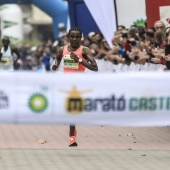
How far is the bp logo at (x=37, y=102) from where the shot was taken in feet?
30.5

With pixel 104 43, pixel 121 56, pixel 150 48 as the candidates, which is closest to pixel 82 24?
pixel 104 43

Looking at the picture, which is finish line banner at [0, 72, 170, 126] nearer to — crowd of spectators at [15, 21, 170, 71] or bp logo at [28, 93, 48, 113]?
bp logo at [28, 93, 48, 113]

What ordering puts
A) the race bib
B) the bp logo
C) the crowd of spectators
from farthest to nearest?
the crowd of spectators
the race bib
the bp logo

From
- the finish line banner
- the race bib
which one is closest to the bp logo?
the finish line banner

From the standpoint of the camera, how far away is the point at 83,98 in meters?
9.29

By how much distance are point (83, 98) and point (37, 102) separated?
52 centimetres

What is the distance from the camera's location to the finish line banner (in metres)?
9.31

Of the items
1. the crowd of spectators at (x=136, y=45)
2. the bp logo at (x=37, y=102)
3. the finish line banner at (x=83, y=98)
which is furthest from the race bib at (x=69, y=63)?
the bp logo at (x=37, y=102)

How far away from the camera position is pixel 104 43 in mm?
20656

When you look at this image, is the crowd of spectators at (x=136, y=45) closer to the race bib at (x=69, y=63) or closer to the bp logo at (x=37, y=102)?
the race bib at (x=69, y=63)

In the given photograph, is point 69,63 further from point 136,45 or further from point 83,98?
point 136,45

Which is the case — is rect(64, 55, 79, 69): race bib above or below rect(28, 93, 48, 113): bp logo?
above

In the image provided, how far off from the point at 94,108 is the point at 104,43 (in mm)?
11322

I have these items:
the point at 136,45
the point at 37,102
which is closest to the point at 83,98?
the point at 37,102
